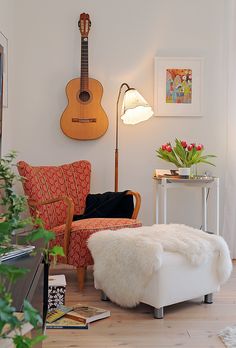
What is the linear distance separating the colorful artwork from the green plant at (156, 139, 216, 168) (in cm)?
54

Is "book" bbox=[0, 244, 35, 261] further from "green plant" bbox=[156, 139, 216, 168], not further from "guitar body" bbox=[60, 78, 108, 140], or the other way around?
"guitar body" bbox=[60, 78, 108, 140]

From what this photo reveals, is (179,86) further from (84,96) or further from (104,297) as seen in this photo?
(104,297)

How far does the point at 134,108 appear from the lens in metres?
3.66

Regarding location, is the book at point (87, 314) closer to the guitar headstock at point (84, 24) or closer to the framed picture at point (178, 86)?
the framed picture at point (178, 86)

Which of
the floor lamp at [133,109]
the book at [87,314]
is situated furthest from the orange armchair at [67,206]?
the book at [87,314]

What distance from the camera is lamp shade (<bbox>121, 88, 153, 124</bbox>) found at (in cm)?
365

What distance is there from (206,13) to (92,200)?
2.00m

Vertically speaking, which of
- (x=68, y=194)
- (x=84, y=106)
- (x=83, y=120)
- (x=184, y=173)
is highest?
(x=84, y=106)

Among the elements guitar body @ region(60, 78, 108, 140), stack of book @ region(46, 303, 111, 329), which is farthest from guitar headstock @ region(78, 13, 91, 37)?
stack of book @ region(46, 303, 111, 329)

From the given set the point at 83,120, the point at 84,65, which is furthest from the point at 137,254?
the point at 84,65

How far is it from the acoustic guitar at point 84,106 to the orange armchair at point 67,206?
0.34 meters

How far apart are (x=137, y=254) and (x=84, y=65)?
202 cm

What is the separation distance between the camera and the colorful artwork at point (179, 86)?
4.02 metres

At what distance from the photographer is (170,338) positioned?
85.9 inches
